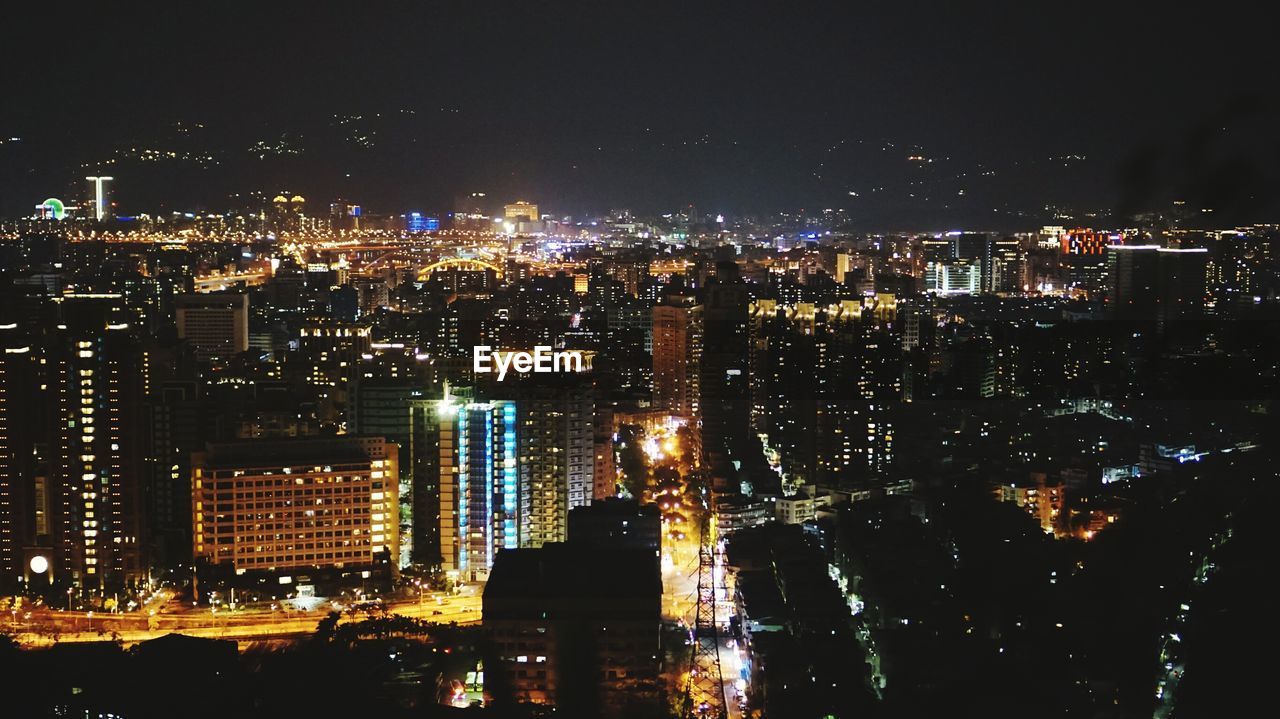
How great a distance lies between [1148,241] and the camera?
4.11 meters

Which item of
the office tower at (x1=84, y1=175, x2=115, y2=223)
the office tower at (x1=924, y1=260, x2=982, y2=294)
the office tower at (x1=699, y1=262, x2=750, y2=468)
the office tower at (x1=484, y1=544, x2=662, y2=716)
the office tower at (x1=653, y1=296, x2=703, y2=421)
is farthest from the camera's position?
the office tower at (x1=84, y1=175, x2=115, y2=223)

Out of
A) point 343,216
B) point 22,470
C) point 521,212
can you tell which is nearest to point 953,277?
point 22,470

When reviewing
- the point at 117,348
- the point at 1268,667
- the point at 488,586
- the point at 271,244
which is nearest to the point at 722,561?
the point at 488,586

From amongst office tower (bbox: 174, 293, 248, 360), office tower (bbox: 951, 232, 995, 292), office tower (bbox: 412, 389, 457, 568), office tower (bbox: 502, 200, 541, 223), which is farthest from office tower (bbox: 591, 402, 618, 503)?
office tower (bbox: 502, 200, 541, 223)

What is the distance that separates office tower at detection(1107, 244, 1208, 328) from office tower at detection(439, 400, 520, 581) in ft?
8.85

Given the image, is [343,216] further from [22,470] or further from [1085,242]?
[1085,242]

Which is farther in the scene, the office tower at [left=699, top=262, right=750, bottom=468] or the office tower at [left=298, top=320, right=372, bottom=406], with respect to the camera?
the office tower at [left=298, top=320, right=372, bottom=406]

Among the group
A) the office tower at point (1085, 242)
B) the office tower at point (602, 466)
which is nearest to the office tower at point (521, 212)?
the office tower at point (602, 466)

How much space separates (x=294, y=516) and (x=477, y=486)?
31.6 inches

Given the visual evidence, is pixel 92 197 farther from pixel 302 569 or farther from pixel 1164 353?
pixel 1164 353

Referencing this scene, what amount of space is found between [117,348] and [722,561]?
3.06 m

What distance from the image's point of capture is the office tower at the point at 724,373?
26.5 feet

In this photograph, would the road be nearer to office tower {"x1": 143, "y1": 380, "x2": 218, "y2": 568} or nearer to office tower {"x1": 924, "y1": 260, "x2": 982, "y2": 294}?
office tower {"x1": 143, "y1": 380, "x2": 218, "y2": 568}

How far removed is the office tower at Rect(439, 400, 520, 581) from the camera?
6.39 meters
